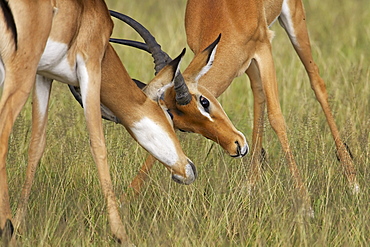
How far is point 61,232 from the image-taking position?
3975mm

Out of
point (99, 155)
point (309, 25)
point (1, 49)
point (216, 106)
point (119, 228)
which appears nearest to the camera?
point (1, 49)

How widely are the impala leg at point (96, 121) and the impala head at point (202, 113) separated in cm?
A: 49

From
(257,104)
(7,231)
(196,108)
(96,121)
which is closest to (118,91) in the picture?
(96,121)

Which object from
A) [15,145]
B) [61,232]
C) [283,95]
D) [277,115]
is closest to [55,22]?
[61,232]

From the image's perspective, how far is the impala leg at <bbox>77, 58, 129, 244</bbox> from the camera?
4199 millimetres

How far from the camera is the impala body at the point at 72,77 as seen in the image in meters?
3.83

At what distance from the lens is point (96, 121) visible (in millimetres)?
4320

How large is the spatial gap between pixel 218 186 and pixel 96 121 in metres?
0.85

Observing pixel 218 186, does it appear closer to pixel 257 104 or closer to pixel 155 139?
pixel 155 139

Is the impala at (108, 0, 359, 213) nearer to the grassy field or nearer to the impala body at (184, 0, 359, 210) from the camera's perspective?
the impala body at (184, 0, 359, 210)

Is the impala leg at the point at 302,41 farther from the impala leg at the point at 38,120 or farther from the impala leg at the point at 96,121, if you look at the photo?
the impala leg at the point at 38,120

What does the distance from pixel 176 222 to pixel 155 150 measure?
55cm

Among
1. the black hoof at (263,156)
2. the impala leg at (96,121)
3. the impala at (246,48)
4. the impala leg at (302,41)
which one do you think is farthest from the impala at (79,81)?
the impala leg at (302,41)

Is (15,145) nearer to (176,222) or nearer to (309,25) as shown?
(176,222)
